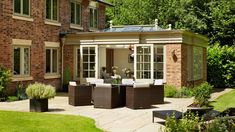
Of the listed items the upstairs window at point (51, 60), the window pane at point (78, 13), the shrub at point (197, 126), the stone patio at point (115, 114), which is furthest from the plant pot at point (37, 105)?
the window pane at point (78, 13)

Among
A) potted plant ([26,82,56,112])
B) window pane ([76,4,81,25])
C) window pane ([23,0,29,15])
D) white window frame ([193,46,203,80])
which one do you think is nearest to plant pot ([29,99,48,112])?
potted plant ([26,82,56,112])

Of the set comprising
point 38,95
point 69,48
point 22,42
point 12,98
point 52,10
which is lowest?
point 12,98

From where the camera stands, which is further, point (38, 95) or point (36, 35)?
point (36, 35)

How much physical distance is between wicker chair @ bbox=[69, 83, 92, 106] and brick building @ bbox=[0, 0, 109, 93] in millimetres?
4425

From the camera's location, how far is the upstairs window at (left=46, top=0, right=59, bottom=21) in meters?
22.2

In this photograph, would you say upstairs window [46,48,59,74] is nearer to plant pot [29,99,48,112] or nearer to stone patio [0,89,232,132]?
stone patio [0,89,232,132]

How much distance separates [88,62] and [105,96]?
7.94 m

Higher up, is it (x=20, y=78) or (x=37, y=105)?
(x=20, y=78)

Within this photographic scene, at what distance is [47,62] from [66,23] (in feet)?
10.5

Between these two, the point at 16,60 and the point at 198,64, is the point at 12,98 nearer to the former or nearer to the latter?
the point at 16,60

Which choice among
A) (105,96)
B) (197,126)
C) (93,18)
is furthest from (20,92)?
(197,126)

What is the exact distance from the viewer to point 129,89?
15.0m

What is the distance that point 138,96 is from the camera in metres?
14.9

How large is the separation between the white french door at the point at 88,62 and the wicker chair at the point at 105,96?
24.7 feet
